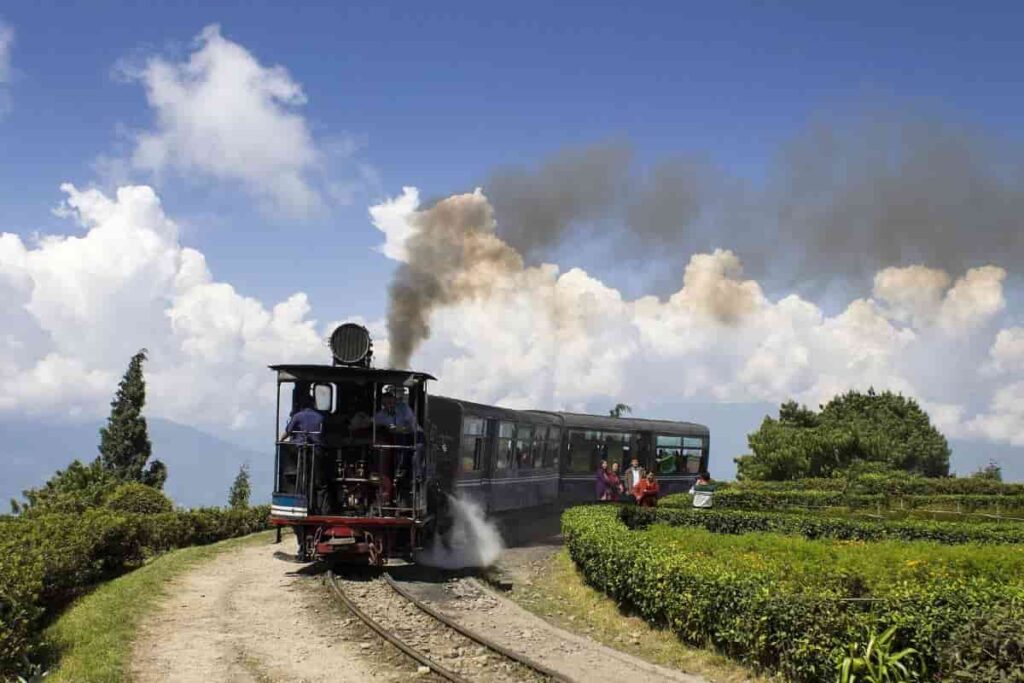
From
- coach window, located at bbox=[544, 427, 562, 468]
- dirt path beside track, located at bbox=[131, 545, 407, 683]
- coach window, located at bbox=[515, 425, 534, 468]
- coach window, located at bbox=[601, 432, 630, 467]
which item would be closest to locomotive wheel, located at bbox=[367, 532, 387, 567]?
dirt path beside track, located at bbox=[131, 545, 407, 683]

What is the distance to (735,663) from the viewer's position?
38.6 ft

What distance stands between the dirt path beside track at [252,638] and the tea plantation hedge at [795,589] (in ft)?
14.1

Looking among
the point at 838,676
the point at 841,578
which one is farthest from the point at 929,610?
the point at 841,578

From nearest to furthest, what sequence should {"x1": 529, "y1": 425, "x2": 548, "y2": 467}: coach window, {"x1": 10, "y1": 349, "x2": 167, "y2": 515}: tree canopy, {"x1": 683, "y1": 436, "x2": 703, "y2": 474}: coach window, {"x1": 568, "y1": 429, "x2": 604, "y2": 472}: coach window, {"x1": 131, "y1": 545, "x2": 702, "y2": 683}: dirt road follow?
1. {"x1": 131, "y1": 545, "x2": 702, "y2": 683}: dirt road
2. {"x1": 529, "y1": 425, "x2": 548, "y2": 467}: coach window
3. {"x1": 568, "y1": 429, "x2": 604, "y2": 472}: coach window
4. {"x1": 683, "y1": 436, "x2": 703, "y2": 474}: coach window
5. {"x1": 10, "y1": 349, "x2": 167, "y2": 515}: tree canopy

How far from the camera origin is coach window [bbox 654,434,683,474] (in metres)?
38.6

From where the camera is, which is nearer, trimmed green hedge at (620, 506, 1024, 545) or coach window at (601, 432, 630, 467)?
trimmed green hedge at (620, 506, 1024, 545)

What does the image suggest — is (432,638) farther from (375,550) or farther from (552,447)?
(552,447)

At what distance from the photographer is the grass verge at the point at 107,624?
1102cm

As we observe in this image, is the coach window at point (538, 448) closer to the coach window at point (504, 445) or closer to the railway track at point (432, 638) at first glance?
the coach window at point (504, 445)

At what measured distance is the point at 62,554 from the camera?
49.7 ft

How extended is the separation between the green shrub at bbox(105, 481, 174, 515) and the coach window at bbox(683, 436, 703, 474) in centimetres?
2214

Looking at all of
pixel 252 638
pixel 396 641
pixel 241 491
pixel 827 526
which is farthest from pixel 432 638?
pixel 241 491

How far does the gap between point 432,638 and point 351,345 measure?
737 cm

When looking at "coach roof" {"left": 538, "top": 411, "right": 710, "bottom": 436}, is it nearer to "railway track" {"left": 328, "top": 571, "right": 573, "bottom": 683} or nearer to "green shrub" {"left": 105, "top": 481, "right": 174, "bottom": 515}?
"green shrub" {"left": 105, "top": 481, "right": 174, "bottom": 515}
